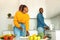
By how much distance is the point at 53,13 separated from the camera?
228 inches

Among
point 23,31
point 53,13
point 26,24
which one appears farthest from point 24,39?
point 53,13

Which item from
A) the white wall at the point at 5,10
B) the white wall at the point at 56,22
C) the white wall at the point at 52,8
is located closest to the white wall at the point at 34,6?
the white wall at the point at 52,8

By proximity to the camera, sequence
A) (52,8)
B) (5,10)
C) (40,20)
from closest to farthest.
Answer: (40,20) < (5,10) < (52,8)

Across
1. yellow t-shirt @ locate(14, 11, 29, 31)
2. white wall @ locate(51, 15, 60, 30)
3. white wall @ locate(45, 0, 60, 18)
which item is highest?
white wall @ locate(45, 0, 60, 18)

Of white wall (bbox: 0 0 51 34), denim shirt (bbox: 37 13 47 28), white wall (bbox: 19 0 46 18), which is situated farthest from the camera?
white wall (bbox: 19 0 46 18)

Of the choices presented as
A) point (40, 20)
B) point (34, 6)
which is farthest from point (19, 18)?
point (34, 6)

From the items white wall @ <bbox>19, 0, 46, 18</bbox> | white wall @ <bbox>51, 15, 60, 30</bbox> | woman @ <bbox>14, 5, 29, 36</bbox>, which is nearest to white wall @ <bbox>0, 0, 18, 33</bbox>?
white wall @ <bbox>19, 0, 46, 18</bbox>

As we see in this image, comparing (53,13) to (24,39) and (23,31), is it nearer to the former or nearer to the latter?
(23,31)

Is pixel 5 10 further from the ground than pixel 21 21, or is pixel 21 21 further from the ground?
pixel 5 10

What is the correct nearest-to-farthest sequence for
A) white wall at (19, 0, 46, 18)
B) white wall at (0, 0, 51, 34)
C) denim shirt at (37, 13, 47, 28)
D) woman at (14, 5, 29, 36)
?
woman at (14, 5, 29, 36) → denim shirt at (37, 13, 47, 28) → white wall at (0, 0, 51, 34) → white wall at (19, 0, 46, 18)

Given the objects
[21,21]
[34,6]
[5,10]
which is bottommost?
[21,21]

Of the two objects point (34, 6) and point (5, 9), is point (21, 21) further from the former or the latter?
point (34, 6)

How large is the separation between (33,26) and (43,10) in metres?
0.59

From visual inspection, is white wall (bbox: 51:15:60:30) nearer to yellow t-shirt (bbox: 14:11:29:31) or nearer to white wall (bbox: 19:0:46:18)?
white wall (bbox: 19:0:46:18)
